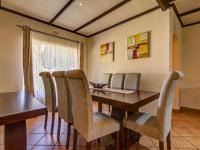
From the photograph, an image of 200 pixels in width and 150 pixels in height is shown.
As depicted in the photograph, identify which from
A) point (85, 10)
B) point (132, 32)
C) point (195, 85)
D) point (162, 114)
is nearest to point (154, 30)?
point (132, 32)

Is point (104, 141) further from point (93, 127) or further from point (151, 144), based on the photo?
point (93, 127)

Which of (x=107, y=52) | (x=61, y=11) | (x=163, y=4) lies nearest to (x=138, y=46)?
(x=163, y=4)

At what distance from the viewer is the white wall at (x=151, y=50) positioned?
287 centimetres

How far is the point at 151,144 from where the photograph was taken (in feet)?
6.30

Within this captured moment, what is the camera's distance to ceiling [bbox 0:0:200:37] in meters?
2.80

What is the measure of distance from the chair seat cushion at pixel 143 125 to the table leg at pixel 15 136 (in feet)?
3.69

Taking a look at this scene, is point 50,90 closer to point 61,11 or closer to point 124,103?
point 124,103

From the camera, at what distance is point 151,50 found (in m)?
3.08

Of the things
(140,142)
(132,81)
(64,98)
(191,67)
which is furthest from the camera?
(191,67)

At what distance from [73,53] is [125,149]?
3631 mm

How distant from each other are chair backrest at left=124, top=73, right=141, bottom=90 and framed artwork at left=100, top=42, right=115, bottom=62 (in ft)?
4.32

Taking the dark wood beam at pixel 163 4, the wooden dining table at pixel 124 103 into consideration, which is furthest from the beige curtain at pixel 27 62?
the dark wood beam at pixel 163 4

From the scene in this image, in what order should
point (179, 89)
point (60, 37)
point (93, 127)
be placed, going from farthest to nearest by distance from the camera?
point (60, 37), point (179, 89), point (93, 127)

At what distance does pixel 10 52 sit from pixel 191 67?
194 inches
